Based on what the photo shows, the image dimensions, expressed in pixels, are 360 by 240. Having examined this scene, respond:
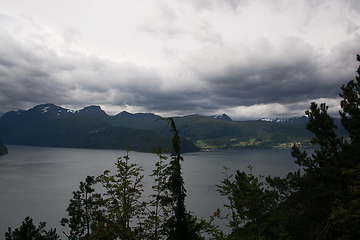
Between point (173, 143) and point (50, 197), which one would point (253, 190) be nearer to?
point (173, 143)

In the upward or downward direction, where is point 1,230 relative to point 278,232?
downward

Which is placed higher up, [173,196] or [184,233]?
[173,196]

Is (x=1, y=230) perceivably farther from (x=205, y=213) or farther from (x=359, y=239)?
(x=359, y=239)

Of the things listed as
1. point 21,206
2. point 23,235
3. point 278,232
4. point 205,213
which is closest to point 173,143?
point 278,232

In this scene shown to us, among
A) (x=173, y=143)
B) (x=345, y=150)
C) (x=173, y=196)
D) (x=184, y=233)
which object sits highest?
(x=173, y=143)

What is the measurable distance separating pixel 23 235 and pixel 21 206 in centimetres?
5378

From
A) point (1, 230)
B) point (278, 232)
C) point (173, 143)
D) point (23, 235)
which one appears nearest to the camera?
point (278, 232)

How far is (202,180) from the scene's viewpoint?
111 m

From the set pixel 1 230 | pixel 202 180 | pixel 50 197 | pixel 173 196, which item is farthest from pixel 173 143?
pixel 202 180

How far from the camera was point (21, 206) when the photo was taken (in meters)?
66.3

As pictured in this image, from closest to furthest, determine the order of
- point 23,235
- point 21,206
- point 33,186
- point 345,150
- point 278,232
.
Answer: point 278,232, point 345,150, point 23,235, point 21,206, point 33,186

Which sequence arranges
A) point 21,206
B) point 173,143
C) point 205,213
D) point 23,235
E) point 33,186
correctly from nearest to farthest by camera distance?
point 173,143
point 23,235
point 205,213
point 21,206
point 33,186

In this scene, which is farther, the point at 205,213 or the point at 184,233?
the point at 205,213

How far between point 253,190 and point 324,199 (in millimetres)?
10728
